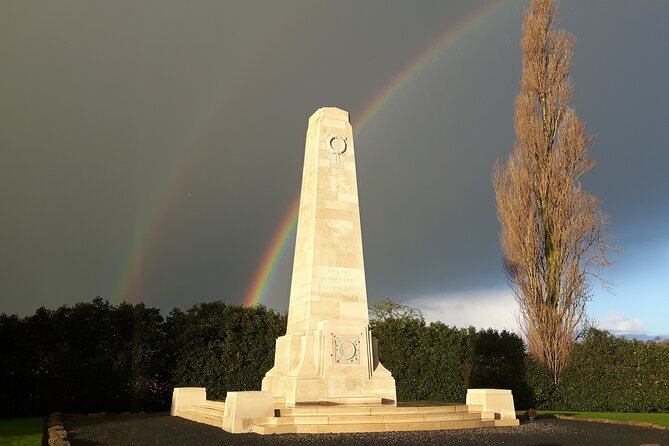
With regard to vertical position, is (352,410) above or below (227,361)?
below

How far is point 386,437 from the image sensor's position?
1161cm

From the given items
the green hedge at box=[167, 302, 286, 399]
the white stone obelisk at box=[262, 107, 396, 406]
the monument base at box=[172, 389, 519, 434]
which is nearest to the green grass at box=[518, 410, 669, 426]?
the monument base at box=[172, 389, 519, 434]

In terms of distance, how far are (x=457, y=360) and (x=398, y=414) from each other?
35.7ft

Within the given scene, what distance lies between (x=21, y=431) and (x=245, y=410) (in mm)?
7086

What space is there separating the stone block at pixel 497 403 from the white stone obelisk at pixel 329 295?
2.36 m

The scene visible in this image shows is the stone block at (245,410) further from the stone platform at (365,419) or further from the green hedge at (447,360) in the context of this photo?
the green hedge at (447,360)

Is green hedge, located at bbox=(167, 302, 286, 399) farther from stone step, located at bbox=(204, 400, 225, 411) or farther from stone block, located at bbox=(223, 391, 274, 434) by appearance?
stone block, located at bbox=(223, 391, 274, 434)

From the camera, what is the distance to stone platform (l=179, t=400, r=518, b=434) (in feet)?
40.6

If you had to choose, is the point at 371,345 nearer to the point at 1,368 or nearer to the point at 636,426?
the point at 636,426

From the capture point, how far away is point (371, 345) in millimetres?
15562

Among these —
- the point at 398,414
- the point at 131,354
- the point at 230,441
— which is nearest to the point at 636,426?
the point at 398,414

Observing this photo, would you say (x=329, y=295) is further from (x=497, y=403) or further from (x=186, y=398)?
(x=186, y=398)

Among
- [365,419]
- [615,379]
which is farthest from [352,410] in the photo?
[615,379]

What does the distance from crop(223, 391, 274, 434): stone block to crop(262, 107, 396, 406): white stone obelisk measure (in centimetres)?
180
